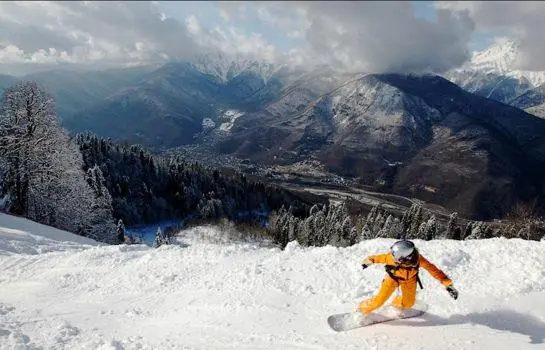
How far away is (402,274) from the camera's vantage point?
39.4ft

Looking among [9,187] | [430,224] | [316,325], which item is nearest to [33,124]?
[9,187]

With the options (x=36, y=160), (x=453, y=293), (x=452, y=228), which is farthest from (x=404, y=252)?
(x=452, y=228)

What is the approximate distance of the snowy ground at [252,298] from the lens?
37.2ft

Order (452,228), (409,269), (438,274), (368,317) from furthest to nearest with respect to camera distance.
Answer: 1. (452,228)
2. (368,317)
3. (409,269)
4. (438,274)

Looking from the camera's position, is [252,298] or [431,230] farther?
[431,230]

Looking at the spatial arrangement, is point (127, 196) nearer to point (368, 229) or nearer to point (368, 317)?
point (368, 229)

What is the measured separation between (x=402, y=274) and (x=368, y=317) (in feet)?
5.06

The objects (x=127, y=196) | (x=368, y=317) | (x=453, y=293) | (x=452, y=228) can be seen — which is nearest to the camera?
(x=453, y=293)

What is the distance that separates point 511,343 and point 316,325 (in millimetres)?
4898

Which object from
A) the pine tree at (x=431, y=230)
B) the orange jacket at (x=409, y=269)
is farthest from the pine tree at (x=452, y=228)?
the orange jacket at (x=409, y=269)

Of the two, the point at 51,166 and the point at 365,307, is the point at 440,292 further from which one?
the point at 51,166

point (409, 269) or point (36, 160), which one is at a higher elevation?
point (36, 160)

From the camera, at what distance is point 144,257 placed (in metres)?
19.1

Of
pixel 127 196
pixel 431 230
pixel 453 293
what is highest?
pixel 453 293
